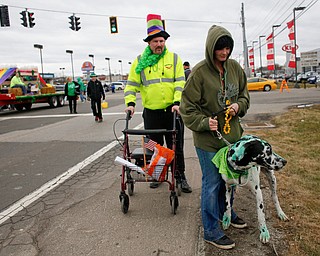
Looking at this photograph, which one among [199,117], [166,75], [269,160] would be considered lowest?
[269,160]

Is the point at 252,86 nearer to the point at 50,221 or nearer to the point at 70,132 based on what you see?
the point at 70,132

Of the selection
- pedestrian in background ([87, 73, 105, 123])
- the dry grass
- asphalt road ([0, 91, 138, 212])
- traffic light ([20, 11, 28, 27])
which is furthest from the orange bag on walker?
traffic light ([20, 11, 28, 27])

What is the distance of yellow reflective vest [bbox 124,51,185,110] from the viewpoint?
157 inches

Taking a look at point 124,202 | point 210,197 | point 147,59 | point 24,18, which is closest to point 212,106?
point 210,197

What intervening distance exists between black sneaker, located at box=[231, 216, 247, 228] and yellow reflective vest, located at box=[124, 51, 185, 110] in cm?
155

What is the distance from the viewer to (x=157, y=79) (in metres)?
4.00

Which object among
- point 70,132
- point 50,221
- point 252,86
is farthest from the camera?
point 252,86

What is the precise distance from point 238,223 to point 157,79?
192 cm

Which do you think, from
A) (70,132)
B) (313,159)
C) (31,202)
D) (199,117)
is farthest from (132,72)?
(70,132)

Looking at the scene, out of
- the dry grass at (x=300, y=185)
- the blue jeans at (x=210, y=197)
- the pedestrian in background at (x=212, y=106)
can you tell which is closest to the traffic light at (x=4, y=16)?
the dry grass at (x=300, y=185)

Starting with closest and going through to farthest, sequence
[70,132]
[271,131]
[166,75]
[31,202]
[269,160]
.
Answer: [269,160] → [166,75] → [31,202] → [271,131] → [70,132]

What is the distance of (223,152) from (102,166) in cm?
358

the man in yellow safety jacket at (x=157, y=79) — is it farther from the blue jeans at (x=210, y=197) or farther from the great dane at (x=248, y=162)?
the great dane at (x=248, y=162)

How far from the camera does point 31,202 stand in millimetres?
4418
